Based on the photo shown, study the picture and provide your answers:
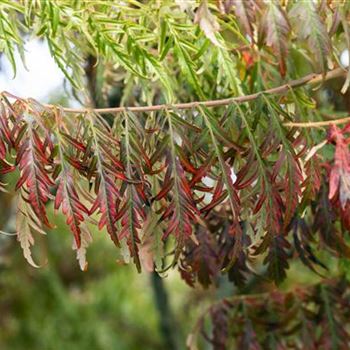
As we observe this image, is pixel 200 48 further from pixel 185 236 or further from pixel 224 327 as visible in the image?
pixel 224 327

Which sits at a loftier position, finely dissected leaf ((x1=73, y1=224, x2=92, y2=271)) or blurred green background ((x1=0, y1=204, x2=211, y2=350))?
blurred green background ((x1=0, y1=204, x2=211, y2=350))

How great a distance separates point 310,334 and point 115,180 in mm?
914

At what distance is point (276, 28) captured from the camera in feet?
4.30

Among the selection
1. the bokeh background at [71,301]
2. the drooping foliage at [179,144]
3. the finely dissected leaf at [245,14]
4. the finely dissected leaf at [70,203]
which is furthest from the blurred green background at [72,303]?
the finely dissected leaf at [245,14]

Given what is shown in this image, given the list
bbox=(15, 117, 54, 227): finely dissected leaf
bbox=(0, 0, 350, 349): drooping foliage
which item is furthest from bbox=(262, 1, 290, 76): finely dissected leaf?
bbox=(15, 117, 54, 227): finely dissected leaf

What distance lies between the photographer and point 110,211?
1.37m

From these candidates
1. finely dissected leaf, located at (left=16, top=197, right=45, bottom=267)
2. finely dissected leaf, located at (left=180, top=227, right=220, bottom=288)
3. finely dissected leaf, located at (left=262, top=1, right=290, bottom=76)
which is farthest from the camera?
finely dissected leaf, located at (left=180, top=227, right=220, bottom=288)

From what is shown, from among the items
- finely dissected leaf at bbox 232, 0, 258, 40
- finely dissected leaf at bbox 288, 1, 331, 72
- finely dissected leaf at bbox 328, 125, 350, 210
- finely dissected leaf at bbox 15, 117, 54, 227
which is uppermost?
finely dissected leaf at bbox 232, 0, 258, 40

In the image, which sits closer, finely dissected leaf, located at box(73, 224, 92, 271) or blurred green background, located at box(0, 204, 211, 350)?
finely dissected leaf, located at box(73, 224, 92, 271)

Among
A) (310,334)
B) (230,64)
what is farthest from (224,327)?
(230,64)

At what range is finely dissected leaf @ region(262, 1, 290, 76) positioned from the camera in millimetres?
1309

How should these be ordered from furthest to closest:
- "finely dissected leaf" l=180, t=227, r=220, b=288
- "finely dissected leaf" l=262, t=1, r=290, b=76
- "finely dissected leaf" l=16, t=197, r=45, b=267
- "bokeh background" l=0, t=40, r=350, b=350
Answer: "bokeh background" l=0, t=40, r=350, b=350, "finely dissected leaf" l=180, t=227, r=220, b=288, "finely dissected leaf" l=16, t=197, r=45, b=267, "finely dissected leaf" l=262, t=1, r=290, b=76

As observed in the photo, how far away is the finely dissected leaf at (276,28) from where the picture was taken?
51.5 inches

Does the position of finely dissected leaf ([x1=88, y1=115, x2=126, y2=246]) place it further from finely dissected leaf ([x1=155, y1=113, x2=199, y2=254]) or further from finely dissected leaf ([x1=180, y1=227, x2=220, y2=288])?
finely dissected leaf ([x1=180, y1=227, x2=220, y2=288])
